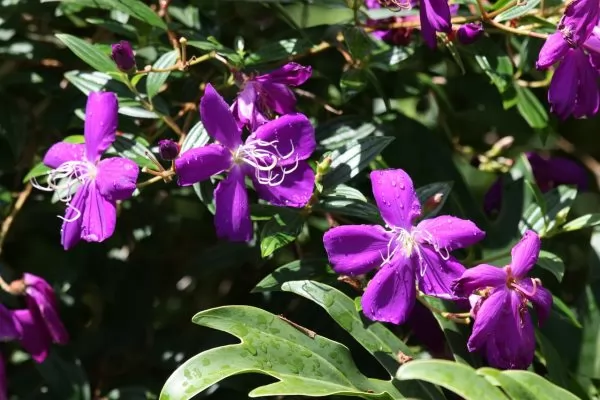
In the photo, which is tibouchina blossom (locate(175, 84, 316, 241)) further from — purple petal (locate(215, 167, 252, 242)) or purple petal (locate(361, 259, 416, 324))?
Answer: purple petal (locate(361, 259, 416, 324))

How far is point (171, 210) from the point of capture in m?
1.67

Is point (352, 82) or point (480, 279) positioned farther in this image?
point (352, 82)

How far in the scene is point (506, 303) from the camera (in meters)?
1.10

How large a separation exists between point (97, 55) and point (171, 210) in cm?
47

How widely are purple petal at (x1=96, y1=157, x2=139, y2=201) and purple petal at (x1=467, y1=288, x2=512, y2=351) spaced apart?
0.40 meters

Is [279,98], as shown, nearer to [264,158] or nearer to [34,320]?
[264,158]

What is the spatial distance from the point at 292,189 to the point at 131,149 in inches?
9.1

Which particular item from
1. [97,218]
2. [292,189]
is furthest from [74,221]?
[292,189]

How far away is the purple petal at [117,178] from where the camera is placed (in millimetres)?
1131

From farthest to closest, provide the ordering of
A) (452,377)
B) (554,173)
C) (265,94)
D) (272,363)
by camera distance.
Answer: (554,173) → (265,94) → (272,363) → (452,377)

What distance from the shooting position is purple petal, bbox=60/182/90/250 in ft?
3.86

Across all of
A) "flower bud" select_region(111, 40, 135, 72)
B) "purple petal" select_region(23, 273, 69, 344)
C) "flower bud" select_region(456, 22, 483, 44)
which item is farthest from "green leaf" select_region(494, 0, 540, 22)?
"purple petal" select_region(23, 273, 69, 344)

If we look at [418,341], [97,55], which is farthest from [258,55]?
[418,341]

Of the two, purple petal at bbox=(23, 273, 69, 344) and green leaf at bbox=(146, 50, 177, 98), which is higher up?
green leaf at bbox=(146, 50, 177, 98)
